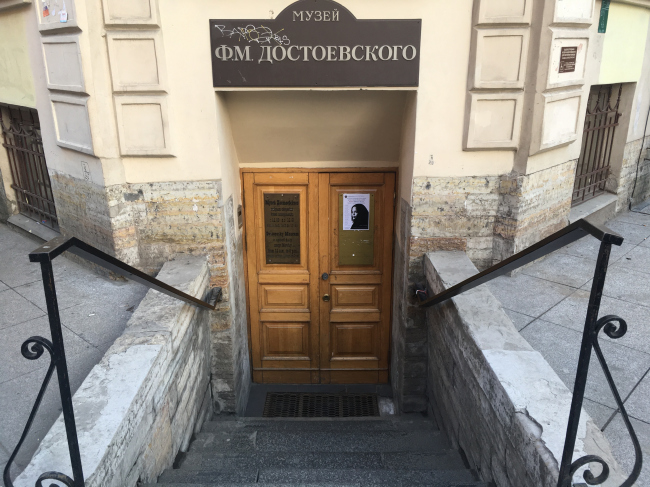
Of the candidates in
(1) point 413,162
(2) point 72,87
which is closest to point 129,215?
(2) point 72,87

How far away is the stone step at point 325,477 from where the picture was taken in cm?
303

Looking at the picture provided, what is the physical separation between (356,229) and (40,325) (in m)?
3.21

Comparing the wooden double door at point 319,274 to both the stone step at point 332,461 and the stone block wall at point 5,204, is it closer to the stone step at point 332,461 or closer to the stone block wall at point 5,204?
the stone step at point 332,461

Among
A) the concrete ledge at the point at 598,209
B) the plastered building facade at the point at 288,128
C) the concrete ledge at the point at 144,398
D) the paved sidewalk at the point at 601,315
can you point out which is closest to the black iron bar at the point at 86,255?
the concrete ledge at the point at 144,398

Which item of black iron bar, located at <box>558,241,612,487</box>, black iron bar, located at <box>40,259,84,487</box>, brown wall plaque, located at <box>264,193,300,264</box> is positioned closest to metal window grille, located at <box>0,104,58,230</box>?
brown wall plaque, located at <box>264,193,300,264</box>

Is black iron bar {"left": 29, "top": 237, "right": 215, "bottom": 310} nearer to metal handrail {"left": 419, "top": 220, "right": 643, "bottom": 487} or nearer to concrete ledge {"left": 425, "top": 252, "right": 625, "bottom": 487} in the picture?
metal handrail {"left": 419, "top": 220, "right": 643, "bottom": 487}

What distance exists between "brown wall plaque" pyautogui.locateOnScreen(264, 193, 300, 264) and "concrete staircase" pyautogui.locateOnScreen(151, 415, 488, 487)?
5.92 feet

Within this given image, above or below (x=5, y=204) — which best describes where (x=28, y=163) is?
above

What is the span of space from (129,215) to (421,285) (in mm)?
2807

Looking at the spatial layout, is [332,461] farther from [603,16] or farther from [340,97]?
[603,16]

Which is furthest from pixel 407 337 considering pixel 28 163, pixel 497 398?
pixel 28 163

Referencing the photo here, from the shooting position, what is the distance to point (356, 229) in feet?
18.6

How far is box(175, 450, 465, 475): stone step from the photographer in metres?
3.43

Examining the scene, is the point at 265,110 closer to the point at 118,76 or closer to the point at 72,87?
the point at 118,76
